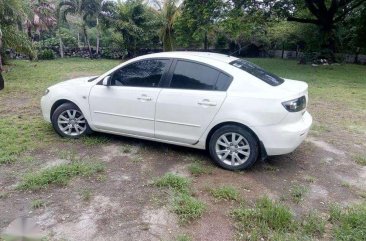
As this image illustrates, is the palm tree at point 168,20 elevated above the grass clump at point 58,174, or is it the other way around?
the palm tree at point 168,20

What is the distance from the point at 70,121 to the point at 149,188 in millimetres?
2188

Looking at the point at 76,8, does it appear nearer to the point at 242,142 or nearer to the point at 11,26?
the point at 11,26

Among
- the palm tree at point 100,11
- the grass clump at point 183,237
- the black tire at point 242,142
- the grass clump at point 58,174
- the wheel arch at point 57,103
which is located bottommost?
the grass clump at point 183,237

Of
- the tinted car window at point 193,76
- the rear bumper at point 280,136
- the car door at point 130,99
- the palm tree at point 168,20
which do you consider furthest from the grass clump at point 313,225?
the palm tree at point 168,20

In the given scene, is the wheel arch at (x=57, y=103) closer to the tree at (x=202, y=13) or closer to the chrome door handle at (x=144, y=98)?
the chrome door handle at (x=144, y=98)

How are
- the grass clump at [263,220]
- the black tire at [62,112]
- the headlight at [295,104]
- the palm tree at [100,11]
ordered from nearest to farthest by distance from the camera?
the grass clump at [263,220]
the headlight at [295,104]
the black tire at [62,112]
the palm tree at [100,11]

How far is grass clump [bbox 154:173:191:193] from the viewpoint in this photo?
3811mm

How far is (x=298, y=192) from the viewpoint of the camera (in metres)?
3.79

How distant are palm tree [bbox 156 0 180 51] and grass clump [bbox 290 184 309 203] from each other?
19.8m

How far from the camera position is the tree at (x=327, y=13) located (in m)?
17.4

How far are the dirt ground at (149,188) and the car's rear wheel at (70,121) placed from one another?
→ 25cm

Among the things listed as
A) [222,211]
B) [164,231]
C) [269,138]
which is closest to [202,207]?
[222,211]

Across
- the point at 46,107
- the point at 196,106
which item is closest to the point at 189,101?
the point at 196,106

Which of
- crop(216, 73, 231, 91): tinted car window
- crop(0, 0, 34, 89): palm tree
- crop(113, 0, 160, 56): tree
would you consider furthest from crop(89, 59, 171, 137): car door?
crop(113, 0, 160, 56): tree
